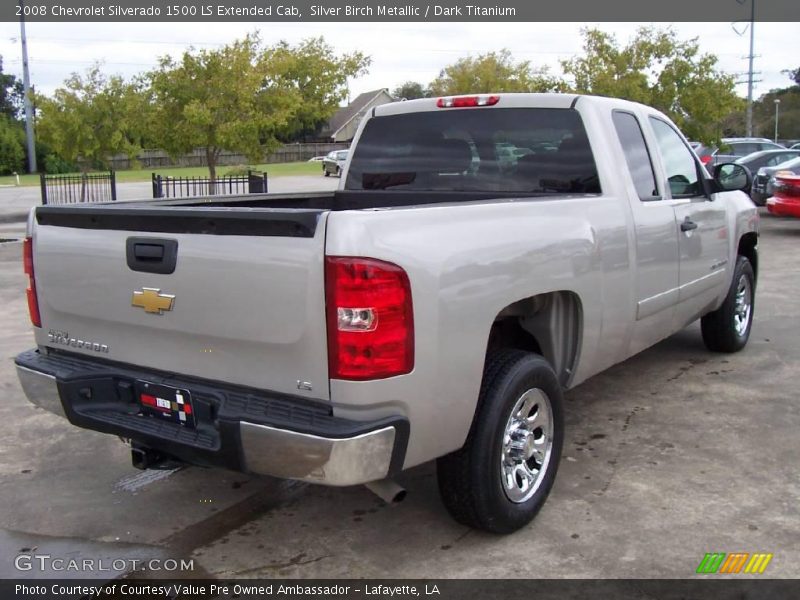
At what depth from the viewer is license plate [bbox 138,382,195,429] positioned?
3.20 m

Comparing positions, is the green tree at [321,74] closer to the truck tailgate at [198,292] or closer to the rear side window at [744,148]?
the rear side window at [744,148]

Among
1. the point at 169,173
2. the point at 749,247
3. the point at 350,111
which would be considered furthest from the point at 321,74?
the point at 350,111

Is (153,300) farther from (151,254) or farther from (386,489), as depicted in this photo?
(386,489)

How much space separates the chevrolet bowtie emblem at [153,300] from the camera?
3.22 meters

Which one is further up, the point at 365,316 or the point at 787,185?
the point at 787,185

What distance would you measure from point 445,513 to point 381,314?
1.47 m

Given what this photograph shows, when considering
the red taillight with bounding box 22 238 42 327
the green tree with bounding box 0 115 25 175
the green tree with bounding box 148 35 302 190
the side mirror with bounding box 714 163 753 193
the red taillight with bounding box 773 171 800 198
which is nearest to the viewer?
the red taillight with bounding box 22 238 42 327

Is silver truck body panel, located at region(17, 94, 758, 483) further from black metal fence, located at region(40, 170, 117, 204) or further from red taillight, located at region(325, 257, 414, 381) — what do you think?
black metal fence, located at region(40, 170, 117, 204)

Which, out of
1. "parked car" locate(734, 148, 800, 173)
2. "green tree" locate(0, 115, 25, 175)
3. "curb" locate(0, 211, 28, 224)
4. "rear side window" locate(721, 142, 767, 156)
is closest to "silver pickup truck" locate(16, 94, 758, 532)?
"parked car" locate(734, 148, 800, 173)

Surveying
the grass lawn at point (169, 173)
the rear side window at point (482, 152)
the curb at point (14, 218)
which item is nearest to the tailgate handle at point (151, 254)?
the rear side window at point (482, 152)

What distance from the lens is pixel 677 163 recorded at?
551 cm

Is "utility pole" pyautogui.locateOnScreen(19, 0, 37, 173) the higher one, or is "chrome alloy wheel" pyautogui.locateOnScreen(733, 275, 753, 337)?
"utility pole" pyautogui.locateOnScreen(19, 0, 37, 173)

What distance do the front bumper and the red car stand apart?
13.1 m

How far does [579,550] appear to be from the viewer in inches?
139
